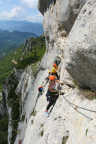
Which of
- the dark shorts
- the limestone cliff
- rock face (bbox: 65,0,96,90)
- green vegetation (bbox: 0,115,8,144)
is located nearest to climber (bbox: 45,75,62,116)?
the dark shorts

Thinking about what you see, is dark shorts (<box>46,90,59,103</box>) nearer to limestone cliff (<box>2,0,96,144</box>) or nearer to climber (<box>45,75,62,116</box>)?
climber (<box>45,75,62,116</box>)

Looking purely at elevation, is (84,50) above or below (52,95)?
above

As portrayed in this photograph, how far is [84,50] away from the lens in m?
9.30

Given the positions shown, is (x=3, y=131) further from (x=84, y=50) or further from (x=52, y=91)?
(x=84, y=50)

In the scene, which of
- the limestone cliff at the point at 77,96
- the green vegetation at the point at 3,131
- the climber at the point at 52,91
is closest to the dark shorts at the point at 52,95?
the climber at the point at 52,91

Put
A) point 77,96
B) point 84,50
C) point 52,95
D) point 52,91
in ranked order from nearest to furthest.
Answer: point 84,50 < point 77,96 < point 52,91 < point 52,95

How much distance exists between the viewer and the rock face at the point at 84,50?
8945 mm

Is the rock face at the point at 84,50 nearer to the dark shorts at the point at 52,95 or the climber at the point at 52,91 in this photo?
the climber at the point at 52,91

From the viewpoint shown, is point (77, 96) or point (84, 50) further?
point (77, 96)

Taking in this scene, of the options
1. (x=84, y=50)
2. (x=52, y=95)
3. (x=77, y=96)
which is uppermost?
(x=84, y=50)

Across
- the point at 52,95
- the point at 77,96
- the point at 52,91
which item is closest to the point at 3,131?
the point at 52,95

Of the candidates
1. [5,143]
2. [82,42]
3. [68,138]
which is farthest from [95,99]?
[5,143]

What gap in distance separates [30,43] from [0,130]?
338ft

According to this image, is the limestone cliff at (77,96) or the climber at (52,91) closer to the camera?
the limestone cliff at (77,96)
